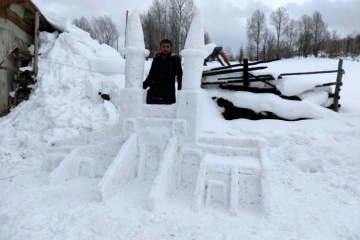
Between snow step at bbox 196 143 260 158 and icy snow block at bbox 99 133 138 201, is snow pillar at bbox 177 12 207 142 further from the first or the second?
icy snow block at bbox 99 133 138 201

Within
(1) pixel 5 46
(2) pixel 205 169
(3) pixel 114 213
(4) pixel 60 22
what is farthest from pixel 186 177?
(4) pixel 60 22

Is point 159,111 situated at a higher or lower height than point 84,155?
higher

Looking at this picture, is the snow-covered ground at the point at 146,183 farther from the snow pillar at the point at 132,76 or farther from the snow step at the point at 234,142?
the snow pillar at the point at 132,76

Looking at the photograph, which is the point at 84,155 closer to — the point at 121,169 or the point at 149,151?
the point at 121,169

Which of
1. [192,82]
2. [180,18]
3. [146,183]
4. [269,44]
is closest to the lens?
[146,183]

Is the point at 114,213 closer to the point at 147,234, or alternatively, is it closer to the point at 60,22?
the point at 147,234

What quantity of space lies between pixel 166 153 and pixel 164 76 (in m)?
1.68

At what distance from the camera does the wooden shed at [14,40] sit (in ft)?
31.9

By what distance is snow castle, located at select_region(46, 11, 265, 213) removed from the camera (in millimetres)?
4461

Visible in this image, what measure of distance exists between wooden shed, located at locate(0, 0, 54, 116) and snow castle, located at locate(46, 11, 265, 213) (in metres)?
5.76

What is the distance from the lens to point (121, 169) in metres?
4.95

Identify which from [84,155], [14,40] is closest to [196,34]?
[84,155]

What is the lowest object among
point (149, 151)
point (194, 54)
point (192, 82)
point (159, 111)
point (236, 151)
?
point (149, 151)

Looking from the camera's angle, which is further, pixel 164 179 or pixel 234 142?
pixel 234 142
